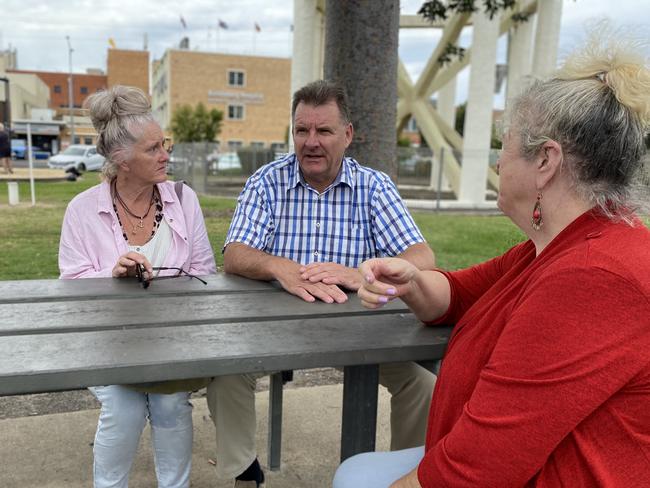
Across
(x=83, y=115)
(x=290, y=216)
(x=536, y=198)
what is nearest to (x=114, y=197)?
(x=83, y=115)

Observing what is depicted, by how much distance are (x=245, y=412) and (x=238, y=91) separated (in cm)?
5911

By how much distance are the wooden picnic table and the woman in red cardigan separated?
331mm

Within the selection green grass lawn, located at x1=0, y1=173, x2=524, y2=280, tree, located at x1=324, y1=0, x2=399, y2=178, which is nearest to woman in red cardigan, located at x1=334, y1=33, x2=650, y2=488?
tree, located at x1=324, y1=0, x2=399, y2=178

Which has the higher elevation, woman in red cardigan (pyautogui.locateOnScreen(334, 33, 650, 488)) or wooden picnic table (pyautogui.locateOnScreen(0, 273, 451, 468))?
woman in red cardigan (pyautogui.locateOnScreen(334, 33, 650, 488))

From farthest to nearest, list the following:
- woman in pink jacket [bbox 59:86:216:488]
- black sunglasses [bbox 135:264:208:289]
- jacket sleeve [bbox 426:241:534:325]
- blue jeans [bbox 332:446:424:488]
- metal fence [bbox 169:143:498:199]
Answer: metal fence [bbox 169:143:498:199]
woman in pink jacket [bbox 59:86:216:488]
black sunglasses [bbox 135:264:208:289]
jacket sleeve [bbox 426:241:534:325]
blue jeans [bbox 332:446:424:488]

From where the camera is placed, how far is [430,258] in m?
2.52

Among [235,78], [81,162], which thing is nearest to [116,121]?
[81,162]

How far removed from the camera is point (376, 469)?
1556mm

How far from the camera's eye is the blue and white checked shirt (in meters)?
2.63

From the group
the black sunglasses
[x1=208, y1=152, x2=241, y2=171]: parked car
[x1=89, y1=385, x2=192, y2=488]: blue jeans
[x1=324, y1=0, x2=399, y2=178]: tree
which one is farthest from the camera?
[x1=208, y1=152, x2=241, y2=171]: parked car

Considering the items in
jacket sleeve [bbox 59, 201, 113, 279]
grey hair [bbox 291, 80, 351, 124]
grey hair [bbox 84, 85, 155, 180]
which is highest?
grey hair [bbox 291, 80, 351, 124]

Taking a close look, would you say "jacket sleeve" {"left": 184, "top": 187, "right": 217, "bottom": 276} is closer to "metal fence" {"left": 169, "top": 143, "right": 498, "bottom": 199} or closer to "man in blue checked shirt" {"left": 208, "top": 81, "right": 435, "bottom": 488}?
"man in blue checked shirt" {"left": 208, "top": 81, "right": 435, "bottom": 488}

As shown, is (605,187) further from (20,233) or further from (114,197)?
(20,233)

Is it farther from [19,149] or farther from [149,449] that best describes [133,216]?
[19,149]
